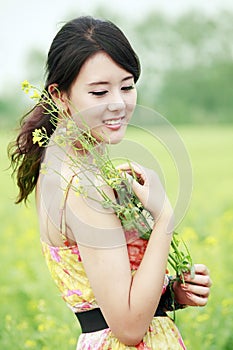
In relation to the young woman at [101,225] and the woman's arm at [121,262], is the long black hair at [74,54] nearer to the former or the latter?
the young woman at [101,225]

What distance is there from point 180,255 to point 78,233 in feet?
0.95

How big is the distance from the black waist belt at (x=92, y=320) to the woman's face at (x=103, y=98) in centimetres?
44

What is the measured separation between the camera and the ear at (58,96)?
203cm

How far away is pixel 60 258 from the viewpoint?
6.50 feet

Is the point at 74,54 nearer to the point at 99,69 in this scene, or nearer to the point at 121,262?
the point at 99,69

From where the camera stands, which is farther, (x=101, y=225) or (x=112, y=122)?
(x=112, y=122)

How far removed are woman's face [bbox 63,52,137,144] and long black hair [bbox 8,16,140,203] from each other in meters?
0.02

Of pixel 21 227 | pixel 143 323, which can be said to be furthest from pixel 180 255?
pixel 21 227

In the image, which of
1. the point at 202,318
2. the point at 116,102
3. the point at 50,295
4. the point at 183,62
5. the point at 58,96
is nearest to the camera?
the point at 116,102

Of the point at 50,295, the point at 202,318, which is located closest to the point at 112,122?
the point at 202,318

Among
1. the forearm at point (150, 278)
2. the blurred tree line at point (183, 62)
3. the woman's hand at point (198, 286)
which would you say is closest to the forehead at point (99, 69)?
the forearm at point (150, 278)

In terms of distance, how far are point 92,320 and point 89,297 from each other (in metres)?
0.07

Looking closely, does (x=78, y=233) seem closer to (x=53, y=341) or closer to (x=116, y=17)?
(x=53, y=341)

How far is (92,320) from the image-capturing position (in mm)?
1987
